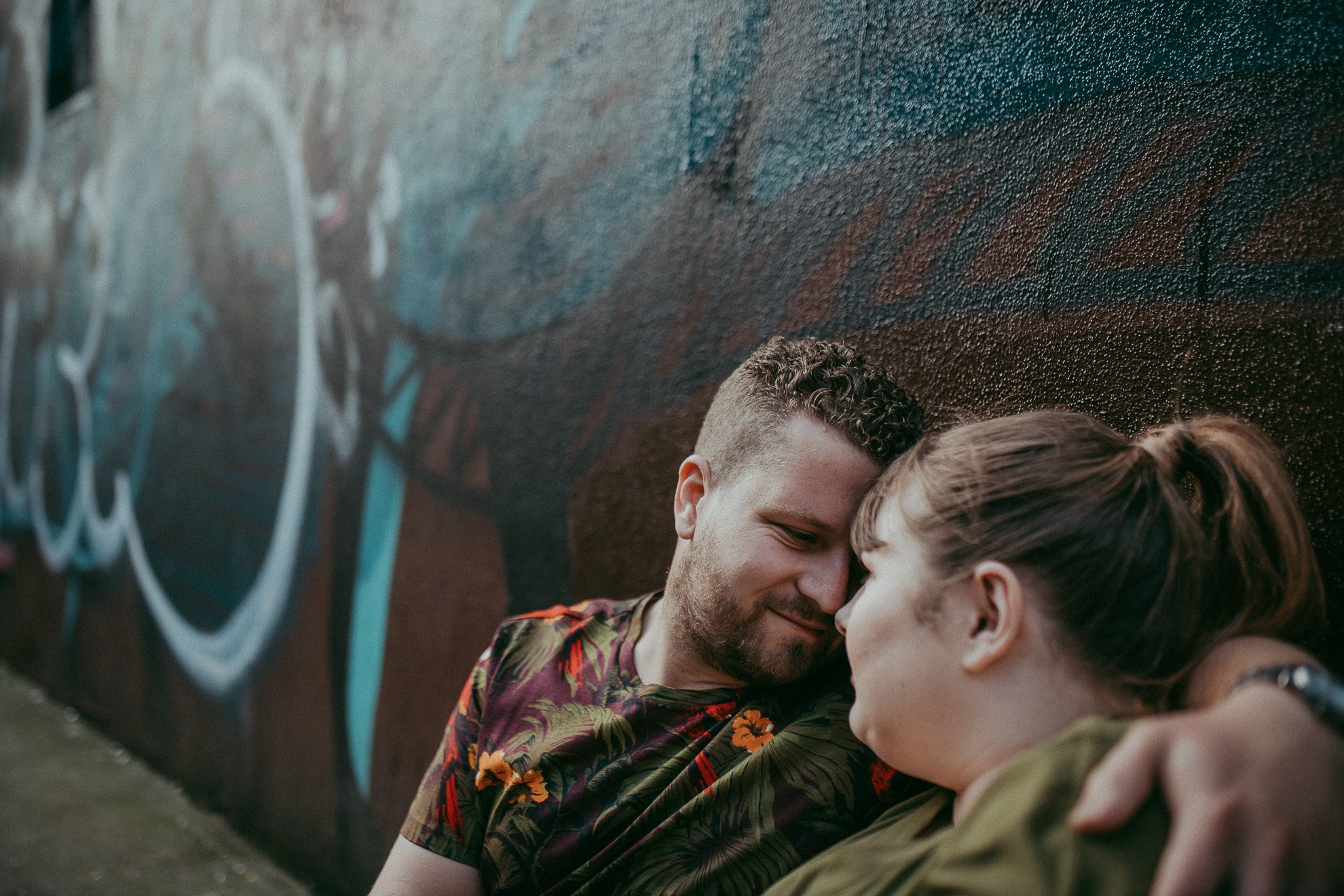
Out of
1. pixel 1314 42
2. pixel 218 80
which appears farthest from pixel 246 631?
pixel 1314 42

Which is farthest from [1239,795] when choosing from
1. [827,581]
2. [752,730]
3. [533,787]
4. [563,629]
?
[563,629]

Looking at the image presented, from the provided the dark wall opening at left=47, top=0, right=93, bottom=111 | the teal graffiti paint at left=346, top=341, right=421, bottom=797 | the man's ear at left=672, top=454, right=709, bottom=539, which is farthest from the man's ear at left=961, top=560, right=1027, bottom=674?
the dark wall opening at left=47, top=0, right=93, bottom=111

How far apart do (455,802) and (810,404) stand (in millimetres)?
943

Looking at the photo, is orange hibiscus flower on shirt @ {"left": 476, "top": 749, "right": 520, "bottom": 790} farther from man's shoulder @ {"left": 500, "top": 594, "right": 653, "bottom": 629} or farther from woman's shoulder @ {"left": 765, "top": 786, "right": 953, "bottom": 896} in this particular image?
woman's shoulder @ {"left": 765, "top": 786, "right": 953, "bottom": 896}

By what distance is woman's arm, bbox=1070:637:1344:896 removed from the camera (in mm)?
716

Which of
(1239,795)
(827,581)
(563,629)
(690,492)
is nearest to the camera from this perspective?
(1239,795)

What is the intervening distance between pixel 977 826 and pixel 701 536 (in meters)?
0.73

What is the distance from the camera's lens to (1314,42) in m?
1.12

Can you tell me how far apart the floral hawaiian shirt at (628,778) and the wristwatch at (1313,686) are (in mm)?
606

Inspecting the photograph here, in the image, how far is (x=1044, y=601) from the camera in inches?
38.1

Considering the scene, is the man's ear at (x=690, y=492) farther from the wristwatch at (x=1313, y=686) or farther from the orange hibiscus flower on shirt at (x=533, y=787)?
the wristwatch at (x=1313, y=686)

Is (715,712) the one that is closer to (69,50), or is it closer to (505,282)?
(505,282)

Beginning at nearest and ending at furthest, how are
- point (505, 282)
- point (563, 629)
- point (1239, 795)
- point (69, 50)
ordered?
point (1239, 795), point (563, 629), point (505, 282), point (69, 50)

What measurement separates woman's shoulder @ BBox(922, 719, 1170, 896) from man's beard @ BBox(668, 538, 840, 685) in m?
→ 0.48
